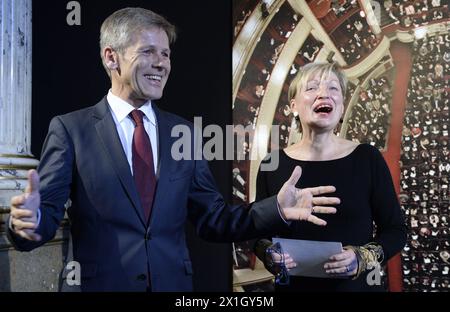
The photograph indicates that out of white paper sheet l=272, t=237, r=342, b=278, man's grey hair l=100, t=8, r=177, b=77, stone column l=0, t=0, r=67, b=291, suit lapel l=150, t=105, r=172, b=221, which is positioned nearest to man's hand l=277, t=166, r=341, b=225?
white paper sheet l=272, t=237, r=342, b=278

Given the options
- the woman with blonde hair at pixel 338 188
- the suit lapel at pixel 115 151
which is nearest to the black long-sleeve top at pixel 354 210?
the woman with blonde hair at pixel 338 188

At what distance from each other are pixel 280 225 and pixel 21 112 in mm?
1143

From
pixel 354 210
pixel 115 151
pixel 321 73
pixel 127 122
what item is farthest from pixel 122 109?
pixel 354 210

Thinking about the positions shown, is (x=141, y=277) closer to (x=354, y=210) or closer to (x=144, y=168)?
(x=144, y=168)

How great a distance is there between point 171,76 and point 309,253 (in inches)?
58.6

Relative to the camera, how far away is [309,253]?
1.91 meters

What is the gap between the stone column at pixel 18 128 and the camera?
82.9 inches

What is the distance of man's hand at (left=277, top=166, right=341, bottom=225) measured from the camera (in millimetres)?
1757

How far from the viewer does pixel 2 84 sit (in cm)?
220

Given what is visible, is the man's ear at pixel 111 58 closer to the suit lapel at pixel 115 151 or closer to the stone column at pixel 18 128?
the suit lapel at pixel 115 151

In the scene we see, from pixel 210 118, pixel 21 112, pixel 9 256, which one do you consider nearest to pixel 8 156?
pixel 21 112

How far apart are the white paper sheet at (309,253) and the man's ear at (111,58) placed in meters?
0.77
